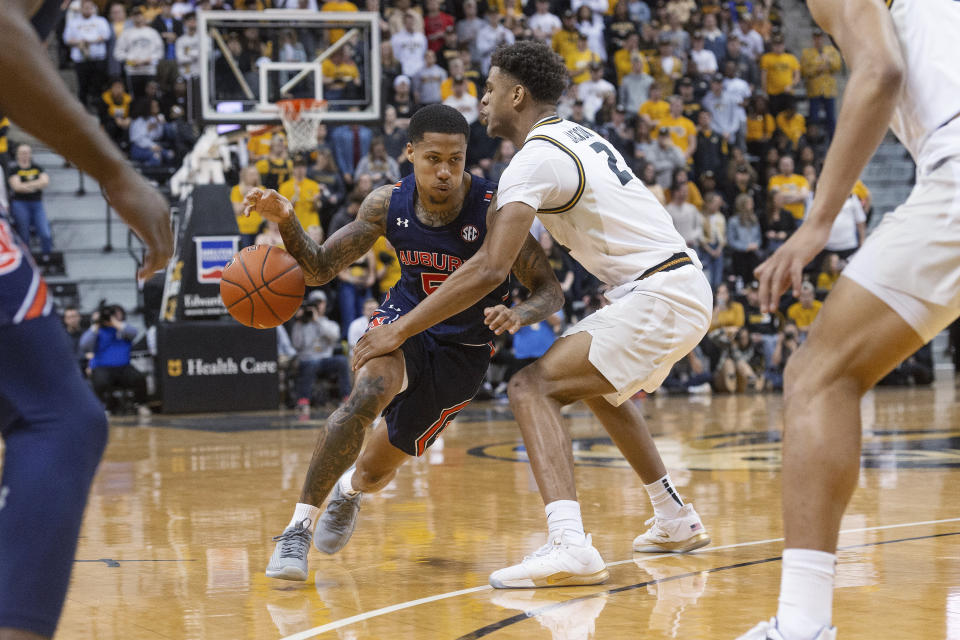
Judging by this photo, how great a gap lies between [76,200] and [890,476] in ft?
39.4

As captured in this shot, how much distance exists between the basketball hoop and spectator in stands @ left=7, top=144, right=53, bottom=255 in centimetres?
299

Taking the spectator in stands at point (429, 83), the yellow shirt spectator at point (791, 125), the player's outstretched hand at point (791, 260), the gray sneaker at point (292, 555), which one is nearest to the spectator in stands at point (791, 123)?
the yellow shirt spectator at point (791, 125)

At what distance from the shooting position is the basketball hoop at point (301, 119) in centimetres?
1342

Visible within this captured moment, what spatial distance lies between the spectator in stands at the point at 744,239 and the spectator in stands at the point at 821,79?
3481 mm

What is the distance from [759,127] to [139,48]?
30.6 ft

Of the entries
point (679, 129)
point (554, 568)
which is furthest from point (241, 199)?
point (554, 568)

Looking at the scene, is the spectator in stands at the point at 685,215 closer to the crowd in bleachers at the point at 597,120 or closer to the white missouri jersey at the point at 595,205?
the crowd in bleachers at the point at 597,120

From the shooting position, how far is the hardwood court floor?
361 cm

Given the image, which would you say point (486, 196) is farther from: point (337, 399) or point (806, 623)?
point (337, 399)

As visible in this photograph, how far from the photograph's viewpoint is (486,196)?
4914 millimetres

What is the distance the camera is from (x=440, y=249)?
4828mm

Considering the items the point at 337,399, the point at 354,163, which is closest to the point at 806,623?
the point at 337,399

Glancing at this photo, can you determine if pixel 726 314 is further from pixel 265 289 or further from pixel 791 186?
pixel 265 289

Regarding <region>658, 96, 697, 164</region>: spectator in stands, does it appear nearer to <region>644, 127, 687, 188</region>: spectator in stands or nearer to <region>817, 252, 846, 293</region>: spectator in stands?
<region>644, 127, 687, 188</region>: spectator in stands
